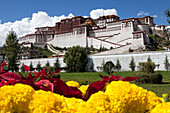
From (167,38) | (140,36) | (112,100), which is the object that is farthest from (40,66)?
(167,38)

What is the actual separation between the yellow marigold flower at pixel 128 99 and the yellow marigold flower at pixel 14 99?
60cm

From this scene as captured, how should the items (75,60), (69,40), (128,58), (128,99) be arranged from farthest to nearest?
1. (69,40)
2. (75,60)
3. (128,58)
4. (128,99)

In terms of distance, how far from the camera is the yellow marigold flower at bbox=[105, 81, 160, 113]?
1269 mm

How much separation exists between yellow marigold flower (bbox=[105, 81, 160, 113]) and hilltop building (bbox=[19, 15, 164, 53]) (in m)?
39.7

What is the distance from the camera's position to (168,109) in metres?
1.00

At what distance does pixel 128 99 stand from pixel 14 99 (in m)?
0.83

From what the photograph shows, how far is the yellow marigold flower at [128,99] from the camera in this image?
1269 mm

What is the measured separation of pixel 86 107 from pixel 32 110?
30 centimetres

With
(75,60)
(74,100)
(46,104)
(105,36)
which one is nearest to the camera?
(46,104)

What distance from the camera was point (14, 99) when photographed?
0.91 m

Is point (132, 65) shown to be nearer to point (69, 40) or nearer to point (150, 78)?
point (150, 78)

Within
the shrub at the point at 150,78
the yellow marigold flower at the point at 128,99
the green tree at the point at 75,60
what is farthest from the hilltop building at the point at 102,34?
the yellow marigold flower at the point at 128,99

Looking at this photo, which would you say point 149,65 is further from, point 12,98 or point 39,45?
point 39,45

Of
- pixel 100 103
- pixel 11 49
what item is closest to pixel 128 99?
pixel 100 103
